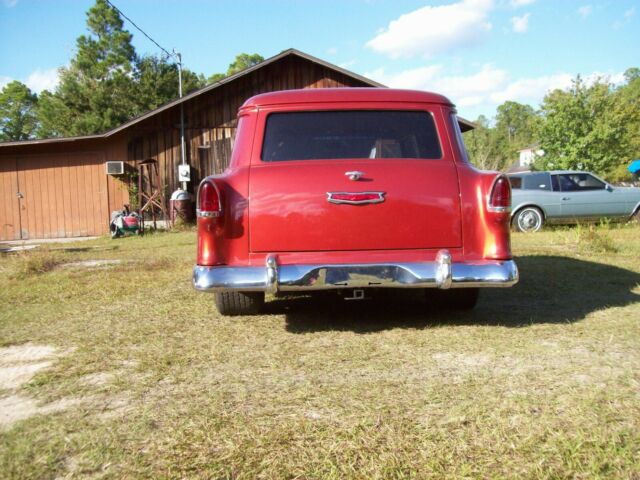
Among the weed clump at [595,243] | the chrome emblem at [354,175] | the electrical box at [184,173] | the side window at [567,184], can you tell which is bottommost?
the weed clump at [595,243]

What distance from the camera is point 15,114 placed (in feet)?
194

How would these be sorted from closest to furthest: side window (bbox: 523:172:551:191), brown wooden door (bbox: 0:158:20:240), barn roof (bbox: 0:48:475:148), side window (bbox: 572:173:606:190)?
side window (bbox: 523:172:551:191), side window (bbox: 572:173:606:190), barn roof (bbox: 0:48:475:148), brown wooden door (bbox: 0:158:20:240)

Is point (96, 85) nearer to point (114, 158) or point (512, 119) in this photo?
point (114, 158)

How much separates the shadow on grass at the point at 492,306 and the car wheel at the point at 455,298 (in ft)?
0.22

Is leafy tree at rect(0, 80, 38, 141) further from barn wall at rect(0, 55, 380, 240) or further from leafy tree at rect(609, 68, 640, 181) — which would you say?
leafy tree at rect(609, 68, 640, 181)

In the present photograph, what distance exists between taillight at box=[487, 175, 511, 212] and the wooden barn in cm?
1227

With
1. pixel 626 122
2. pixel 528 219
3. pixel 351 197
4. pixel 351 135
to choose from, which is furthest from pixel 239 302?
pixel 626 122

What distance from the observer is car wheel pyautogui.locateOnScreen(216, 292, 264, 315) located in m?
3.91

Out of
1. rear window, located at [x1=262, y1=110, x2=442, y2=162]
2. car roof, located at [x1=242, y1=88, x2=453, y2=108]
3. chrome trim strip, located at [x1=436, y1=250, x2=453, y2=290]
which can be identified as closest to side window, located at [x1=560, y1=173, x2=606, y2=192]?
car roof, located at [x1=242, y1=88, x2=453, y2=108]

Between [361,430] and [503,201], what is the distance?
1928 millimetres

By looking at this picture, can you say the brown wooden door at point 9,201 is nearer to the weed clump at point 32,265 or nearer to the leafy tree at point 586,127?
the weed clump at point 32,265

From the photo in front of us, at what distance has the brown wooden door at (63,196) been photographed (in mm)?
15164

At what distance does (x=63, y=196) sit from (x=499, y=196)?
49.0 ft

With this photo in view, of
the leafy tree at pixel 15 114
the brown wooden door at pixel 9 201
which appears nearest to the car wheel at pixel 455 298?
the brown wooden door at pixel 9 201
